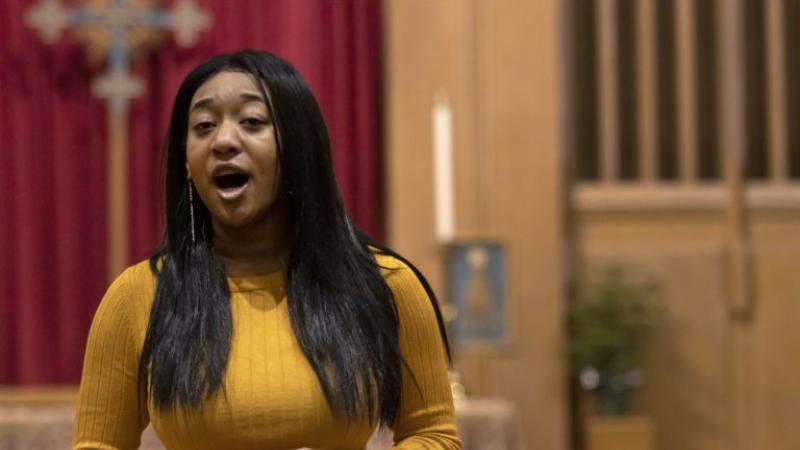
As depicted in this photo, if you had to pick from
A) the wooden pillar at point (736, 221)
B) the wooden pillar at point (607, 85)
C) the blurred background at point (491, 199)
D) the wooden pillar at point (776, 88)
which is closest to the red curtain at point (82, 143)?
the blurred background at point (491, 199)

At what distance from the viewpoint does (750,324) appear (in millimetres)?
5508

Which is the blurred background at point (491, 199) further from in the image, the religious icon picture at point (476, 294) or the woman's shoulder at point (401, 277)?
the woman's shoulder at point (401, 277)

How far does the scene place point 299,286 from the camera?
5.98 ft

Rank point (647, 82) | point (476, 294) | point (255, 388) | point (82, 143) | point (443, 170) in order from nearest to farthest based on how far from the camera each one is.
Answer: point (255, 388) < point (443, 170) < point (476, 294) < point (82, 143) < point (647, 82)

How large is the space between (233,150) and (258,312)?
0.21 m

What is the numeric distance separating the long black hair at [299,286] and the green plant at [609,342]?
3430 millimetres

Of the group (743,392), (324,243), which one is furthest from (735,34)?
(324,243)

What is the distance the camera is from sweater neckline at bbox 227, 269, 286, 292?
1.83m

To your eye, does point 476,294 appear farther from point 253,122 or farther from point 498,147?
point 253,122

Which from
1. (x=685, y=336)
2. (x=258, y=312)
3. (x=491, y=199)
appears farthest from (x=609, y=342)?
(x=258, y=312)

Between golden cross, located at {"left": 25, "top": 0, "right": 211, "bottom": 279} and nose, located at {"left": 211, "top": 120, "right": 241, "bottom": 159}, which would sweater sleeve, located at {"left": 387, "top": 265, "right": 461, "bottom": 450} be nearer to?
nose, located at {"left": 211, "top": 120, "right": 241, "bottom": 159}

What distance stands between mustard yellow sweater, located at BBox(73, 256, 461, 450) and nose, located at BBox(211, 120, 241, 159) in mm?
175

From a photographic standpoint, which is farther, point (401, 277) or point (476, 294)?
point (476, 294)

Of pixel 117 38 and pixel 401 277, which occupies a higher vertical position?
pixel 117 38
